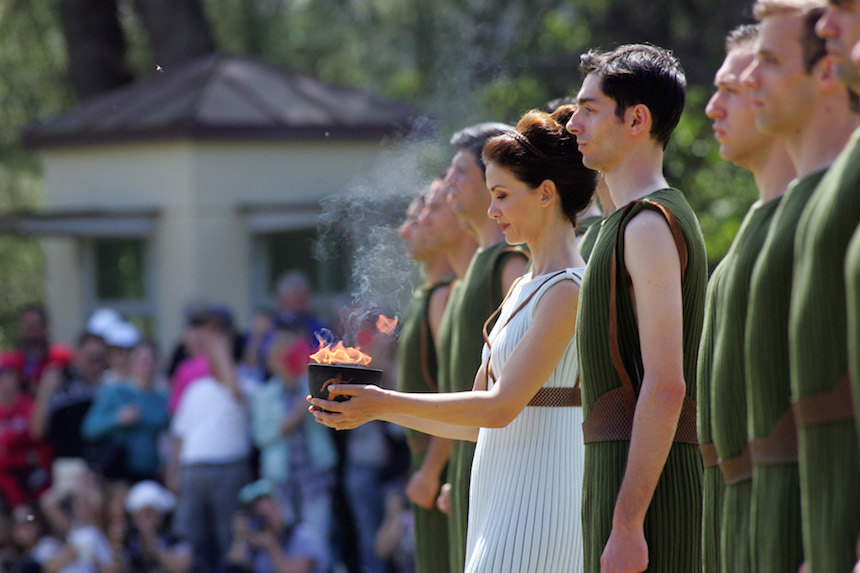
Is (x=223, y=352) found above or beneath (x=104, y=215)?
beneath

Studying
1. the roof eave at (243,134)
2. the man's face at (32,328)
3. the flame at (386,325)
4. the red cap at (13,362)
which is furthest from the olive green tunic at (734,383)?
the roof eave at (243,134)

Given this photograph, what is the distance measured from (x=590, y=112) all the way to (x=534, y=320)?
602 millimetres

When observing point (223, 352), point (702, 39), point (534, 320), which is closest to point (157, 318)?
point (223, 352)

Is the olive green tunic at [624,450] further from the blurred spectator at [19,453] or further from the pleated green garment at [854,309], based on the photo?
the blurred spectator at [19,453]

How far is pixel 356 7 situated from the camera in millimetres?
19953

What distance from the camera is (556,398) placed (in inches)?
137

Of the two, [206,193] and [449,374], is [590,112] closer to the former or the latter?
[449,374]

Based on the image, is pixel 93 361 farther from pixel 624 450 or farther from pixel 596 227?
pixel 624 450

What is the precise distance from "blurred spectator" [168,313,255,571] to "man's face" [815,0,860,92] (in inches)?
277

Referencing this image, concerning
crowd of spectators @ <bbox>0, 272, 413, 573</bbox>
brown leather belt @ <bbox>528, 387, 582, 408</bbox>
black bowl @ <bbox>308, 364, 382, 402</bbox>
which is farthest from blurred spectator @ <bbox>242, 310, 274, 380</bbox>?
black bowl @ <bbox>308, 364, 382, 402</bbox>

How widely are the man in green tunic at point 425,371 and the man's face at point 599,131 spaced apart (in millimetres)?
2080

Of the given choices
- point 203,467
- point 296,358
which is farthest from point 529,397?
point 203,467

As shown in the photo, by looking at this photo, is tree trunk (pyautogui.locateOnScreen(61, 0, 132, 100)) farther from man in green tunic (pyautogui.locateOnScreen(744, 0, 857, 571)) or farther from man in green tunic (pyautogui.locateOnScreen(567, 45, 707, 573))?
man in green tunic (pyautogui.locateOnScreen(744, 0, 857, 571))

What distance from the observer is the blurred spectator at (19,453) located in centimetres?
1005
